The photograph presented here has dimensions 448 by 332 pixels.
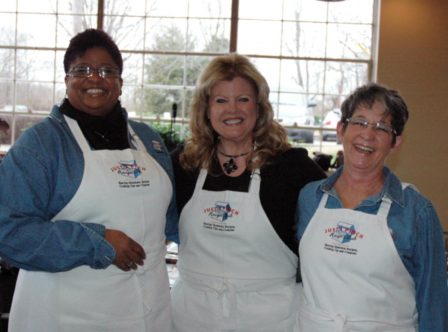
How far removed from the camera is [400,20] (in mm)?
5988

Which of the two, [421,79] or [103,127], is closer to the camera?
[103,127]

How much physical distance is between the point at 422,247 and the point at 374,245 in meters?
0.14

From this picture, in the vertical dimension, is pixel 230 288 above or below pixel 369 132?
below

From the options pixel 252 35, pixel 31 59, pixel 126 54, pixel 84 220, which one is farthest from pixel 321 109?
pixel 84 220

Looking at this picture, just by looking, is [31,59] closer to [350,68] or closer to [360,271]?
[350,68]

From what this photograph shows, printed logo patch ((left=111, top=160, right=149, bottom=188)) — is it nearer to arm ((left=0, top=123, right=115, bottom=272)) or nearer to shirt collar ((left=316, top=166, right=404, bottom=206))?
arm ((left=0, top=123, right=115, bottom=272))

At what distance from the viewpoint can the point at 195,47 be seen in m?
6.75

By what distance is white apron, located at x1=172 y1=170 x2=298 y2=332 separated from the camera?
208 centimetres

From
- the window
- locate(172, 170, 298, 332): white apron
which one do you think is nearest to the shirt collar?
locate(172, 170, 298, 332): white apron

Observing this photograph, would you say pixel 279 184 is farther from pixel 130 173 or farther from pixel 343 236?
pixel 130 173

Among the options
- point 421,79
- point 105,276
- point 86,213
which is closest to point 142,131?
point 86,213

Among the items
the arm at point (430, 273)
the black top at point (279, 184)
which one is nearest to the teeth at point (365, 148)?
the arm at point (430, 273)

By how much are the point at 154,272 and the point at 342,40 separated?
518 centimetres

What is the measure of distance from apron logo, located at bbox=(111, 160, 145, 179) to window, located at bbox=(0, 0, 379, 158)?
477 cm
